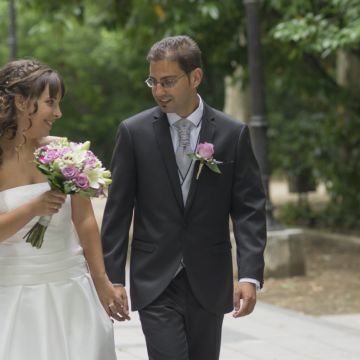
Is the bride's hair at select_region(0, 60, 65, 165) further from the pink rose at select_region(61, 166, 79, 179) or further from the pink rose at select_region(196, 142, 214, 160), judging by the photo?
the pink rose at select_region(196, 142, 214, 160)

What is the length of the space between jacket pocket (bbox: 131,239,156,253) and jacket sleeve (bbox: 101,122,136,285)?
0.08 metres

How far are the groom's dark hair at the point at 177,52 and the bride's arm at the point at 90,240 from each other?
764 mm

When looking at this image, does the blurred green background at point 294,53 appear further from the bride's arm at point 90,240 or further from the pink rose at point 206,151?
the bride's arm at point 90,240

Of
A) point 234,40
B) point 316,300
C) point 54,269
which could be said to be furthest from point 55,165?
point 234,40

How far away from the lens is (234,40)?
53.4 feet

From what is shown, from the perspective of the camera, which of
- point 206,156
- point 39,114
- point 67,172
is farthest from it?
point 206,156

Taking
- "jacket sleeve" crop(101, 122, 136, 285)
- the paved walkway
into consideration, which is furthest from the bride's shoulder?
the paved walkway

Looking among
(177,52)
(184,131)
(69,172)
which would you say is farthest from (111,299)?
(177,52)

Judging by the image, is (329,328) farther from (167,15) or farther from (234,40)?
(234,40)

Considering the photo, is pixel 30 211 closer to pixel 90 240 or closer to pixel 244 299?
pixel 90 240

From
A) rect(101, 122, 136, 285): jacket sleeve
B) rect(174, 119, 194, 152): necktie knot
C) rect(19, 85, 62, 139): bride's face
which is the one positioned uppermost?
rect(19, 85, 62, 139): bride's face

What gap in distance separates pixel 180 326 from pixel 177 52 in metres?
1.22

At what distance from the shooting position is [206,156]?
4855 mm

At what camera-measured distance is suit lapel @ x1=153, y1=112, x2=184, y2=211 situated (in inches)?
194
